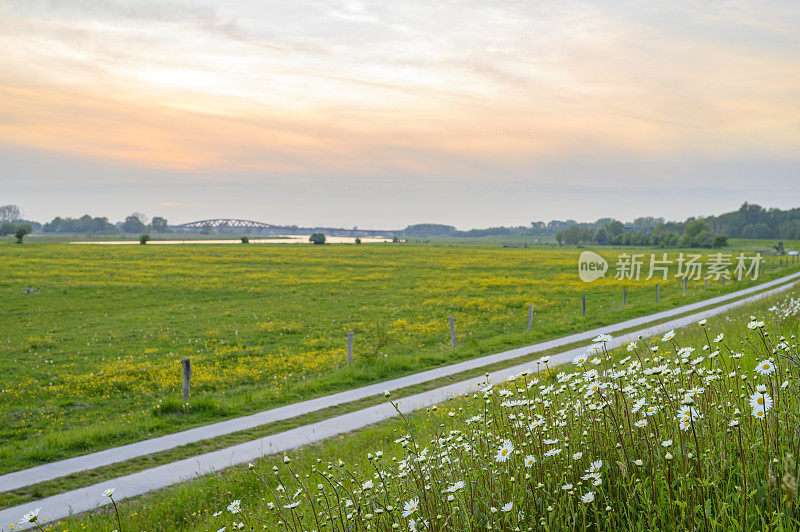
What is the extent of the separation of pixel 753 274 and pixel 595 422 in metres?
64.4

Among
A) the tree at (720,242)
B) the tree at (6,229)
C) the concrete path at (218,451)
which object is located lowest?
the concrete path at (218,451)

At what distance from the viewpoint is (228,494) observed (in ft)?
29.9

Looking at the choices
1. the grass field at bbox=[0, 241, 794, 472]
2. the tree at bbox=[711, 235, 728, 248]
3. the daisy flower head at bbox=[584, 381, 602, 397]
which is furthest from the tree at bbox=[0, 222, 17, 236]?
the daisy flower head at bbox=[584, 381, 602, 397]

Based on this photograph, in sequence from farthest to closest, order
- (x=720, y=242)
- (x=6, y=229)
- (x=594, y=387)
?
(x=6, y=229), (x=720, y=242), (x=594, y=387)

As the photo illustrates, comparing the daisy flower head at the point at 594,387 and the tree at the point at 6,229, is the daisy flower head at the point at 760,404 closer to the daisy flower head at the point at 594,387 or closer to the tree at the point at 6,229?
the daisy flower head at the point at 594,387

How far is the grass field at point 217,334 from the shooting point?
15.9 meters

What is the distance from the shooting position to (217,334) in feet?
98.3

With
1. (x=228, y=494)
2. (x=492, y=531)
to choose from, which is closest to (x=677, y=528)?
(x=492, y=531)

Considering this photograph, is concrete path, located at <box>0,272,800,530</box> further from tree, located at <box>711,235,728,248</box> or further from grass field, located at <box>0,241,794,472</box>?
tree, located at <box>711,235,728,248</box>

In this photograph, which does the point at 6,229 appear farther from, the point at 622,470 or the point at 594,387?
the point at 622,470

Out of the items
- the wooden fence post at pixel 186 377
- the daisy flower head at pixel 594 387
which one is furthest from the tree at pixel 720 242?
the daisy flower head at pixel 594 387

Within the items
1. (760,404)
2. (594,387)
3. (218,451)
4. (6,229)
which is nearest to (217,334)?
(218,451)

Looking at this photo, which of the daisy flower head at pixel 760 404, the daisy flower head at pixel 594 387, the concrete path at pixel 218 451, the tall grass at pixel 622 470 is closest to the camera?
the daisy flower head at pixel 760 404

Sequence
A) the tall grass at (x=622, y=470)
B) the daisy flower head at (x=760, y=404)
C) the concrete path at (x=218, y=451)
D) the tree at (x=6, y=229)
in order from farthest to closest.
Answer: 1. the tree at (x=6, y=229)
2. the concrete path at (x=218, y=451)
3. the tall grass at (x=622, y=470)
4. the daisy flower head at (x=760, y=404)
